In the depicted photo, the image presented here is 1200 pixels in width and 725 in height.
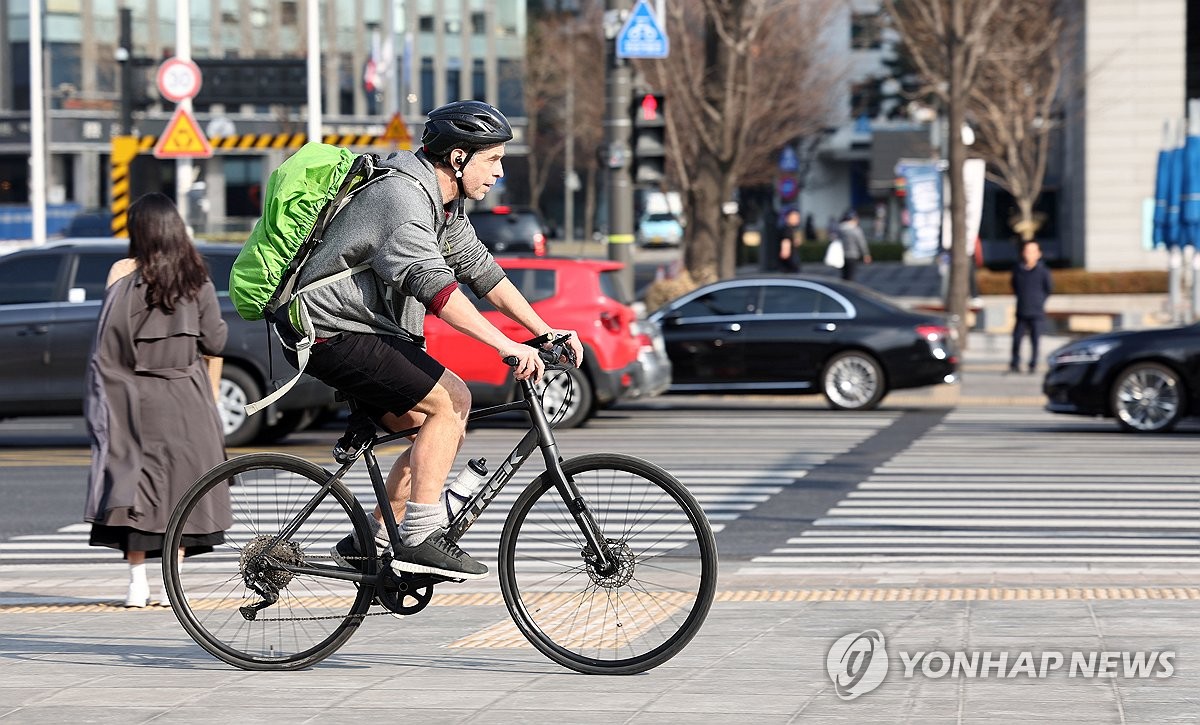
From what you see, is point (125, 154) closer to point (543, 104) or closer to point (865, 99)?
point (543, 104)

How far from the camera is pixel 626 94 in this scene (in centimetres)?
2286

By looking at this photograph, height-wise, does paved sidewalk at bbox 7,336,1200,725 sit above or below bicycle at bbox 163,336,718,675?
below

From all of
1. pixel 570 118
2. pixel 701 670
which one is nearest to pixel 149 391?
pixel 701 670

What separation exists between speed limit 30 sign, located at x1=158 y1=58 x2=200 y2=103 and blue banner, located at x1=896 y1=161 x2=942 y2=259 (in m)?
11.9

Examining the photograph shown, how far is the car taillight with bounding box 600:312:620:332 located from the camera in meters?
18.2

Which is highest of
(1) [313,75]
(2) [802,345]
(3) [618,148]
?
(1) [313,75]

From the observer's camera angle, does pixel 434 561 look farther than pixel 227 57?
No

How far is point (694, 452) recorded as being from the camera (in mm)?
15555

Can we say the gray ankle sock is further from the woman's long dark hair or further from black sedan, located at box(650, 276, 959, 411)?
black sedan, located at box(650, 276, 959, 411)

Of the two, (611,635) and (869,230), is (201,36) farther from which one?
(611,635)

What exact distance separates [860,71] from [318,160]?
9140 cm

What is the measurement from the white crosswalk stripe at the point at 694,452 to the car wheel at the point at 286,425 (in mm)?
1411

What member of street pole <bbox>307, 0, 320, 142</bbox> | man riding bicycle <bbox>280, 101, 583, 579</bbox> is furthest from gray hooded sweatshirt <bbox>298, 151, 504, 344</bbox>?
street pole <bbox>307, 0, 320, 142</bbox>

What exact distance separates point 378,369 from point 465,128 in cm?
76
